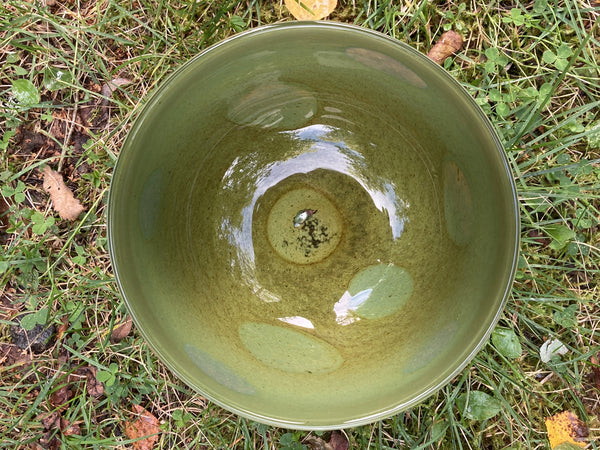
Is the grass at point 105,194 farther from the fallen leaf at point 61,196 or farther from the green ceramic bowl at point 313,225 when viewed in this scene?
the green ceramic bowl at point 313,225

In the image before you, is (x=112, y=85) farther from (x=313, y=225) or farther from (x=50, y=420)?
(x=50, y=420)

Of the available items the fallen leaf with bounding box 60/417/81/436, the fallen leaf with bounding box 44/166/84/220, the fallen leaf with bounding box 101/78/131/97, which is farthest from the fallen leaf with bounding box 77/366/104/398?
the fallen leaf with bounding box 101/78/131/97

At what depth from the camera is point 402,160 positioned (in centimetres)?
140

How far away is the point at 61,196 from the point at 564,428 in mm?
1975

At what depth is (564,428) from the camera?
180 cm

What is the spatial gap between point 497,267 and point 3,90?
1.82 meters

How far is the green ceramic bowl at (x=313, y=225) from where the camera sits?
1180 millimetres

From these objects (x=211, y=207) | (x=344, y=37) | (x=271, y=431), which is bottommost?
(x=271, y=431)

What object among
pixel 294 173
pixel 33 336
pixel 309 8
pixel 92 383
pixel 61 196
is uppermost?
pixel 309 8

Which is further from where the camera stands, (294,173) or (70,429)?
(70,429)

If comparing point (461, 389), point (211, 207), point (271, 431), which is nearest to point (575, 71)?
point (461, 389)

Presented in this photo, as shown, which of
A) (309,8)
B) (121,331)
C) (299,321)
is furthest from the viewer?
(121,331)

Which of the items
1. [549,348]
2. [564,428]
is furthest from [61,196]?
[564,428]

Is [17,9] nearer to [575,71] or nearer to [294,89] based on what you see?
[294,89]
